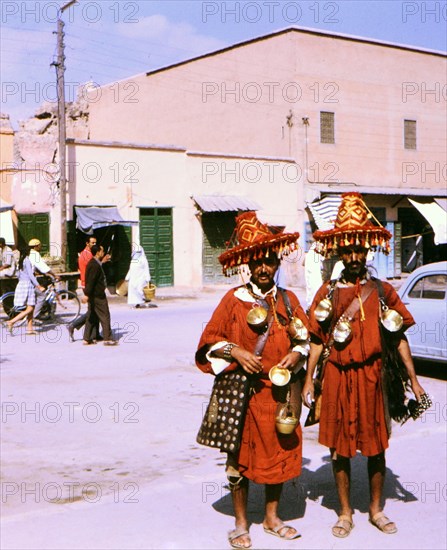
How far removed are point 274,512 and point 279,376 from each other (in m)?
0.89

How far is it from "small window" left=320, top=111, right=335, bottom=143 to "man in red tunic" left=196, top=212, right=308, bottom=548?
24352 millimetres

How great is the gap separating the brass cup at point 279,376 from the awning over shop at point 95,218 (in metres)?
19.2

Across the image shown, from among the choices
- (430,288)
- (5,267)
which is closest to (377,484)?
(430,288)

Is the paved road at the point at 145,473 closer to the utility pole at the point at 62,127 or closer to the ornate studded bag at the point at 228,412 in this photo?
the ornate studded bag at the point at 228,412

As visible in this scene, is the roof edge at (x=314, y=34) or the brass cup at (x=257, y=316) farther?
the roof edge at (x=314, y=34)

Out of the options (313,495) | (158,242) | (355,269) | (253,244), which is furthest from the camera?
(158,242)

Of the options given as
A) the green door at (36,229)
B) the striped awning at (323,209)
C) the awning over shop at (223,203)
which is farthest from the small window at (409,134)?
the green door at (36,229)

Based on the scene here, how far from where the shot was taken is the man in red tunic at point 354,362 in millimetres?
4781

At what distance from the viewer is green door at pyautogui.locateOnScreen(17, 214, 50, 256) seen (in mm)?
23234

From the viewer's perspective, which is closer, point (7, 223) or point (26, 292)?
point (26, 292)

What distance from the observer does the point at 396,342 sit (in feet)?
16.2

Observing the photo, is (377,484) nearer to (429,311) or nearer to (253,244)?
(253,244)

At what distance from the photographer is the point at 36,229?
76.9 ft

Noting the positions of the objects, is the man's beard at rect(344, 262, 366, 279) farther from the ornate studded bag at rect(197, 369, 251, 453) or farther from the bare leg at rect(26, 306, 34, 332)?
the bare leg at rect(26, 306, 34, 332)
